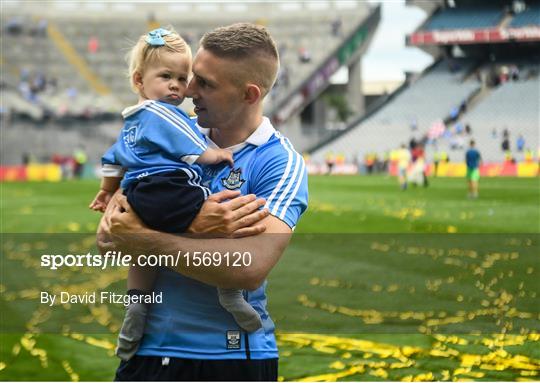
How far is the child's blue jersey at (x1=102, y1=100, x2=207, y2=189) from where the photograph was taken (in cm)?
315

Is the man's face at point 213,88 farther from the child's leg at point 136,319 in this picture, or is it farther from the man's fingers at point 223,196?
the child's leg at point 136,319

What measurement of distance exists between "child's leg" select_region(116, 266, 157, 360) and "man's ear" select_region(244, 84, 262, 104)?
682mm

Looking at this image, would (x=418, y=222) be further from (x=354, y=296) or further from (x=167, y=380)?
(x=167, y=380)

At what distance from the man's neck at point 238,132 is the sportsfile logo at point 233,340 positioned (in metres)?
0.65

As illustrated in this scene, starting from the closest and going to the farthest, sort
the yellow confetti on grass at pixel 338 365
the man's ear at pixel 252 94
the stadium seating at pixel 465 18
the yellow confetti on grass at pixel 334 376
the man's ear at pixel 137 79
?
the man's ear at pixel 252 94 < the man's ear at pixel 137 79 < the yellow confetti on grass at pixel 334 376 < the yellow confetti on grass at pixel 338 365 < the stadium seating at pixel 465 18

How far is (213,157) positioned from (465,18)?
6224 cm

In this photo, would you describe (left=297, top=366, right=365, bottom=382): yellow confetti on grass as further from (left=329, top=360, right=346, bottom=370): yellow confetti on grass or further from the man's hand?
the man's hand

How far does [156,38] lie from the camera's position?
3.32 meters

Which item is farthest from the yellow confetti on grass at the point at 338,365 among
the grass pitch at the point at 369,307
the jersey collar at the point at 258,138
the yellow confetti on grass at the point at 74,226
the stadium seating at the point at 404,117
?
the stadium seating at the point at 404,117

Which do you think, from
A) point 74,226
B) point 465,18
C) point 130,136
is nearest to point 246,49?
point 130,136

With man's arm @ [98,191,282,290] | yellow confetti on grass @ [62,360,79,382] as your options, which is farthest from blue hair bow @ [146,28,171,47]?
yellow confetti on grass @ [62,360,79,382]

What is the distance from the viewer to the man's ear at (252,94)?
123 inches

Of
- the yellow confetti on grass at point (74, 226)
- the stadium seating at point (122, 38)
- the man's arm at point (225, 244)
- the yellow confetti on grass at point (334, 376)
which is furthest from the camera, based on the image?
the stadium seating at point (122, 38)

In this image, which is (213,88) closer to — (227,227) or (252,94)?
(252,94)
